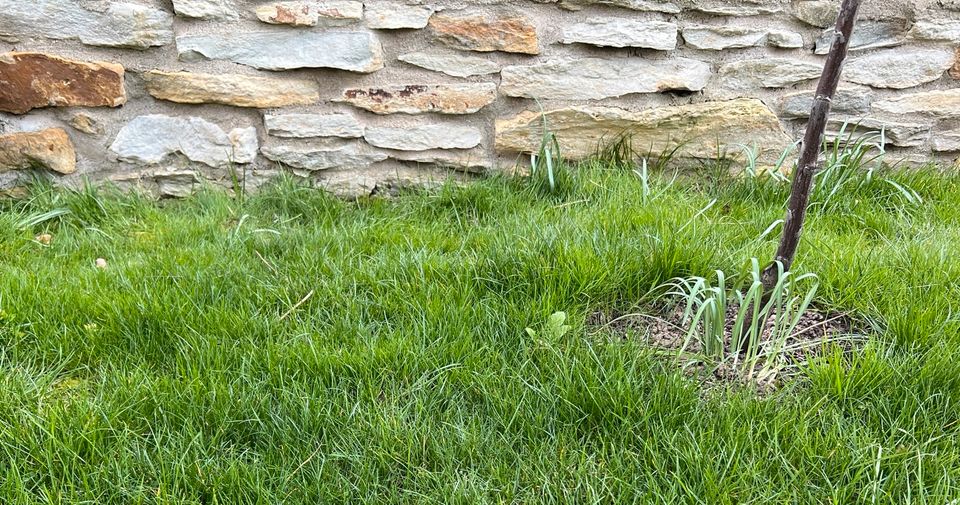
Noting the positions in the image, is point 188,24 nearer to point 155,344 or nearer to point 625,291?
point 155,344

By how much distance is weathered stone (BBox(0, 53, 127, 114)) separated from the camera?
234 cm

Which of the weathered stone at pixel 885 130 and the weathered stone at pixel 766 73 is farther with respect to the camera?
the weathered stone at pixel 885 130

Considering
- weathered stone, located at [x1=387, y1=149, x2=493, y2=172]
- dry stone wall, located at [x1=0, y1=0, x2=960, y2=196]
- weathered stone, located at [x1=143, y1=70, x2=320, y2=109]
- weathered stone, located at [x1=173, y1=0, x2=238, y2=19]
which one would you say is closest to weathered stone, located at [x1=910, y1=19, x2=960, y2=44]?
dry stone wall, located at [x1=0, y1=0, x2=960, y2=196]

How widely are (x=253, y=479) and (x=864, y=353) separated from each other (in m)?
1.37

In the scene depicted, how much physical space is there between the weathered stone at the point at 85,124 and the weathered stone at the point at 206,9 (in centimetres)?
55

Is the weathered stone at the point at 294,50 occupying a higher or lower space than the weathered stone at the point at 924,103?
higher

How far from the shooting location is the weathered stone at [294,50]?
2467mm

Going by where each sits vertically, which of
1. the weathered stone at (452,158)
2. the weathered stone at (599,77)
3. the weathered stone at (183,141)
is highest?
the weathered stone at (599,77)

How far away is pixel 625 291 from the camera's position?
1.77m

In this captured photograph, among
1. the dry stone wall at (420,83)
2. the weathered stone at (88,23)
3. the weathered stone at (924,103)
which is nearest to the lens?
the weathered stone at (88,23)

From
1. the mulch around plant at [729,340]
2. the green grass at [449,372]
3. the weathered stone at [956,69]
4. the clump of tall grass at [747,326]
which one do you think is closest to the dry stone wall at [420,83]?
the weathered stone at [956,69]

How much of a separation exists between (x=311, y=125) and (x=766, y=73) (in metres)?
1.93

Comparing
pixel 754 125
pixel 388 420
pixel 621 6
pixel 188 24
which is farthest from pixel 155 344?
pixel 754 125

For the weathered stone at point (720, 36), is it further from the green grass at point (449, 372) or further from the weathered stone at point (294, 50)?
the weathered stone at point (294, 50)
